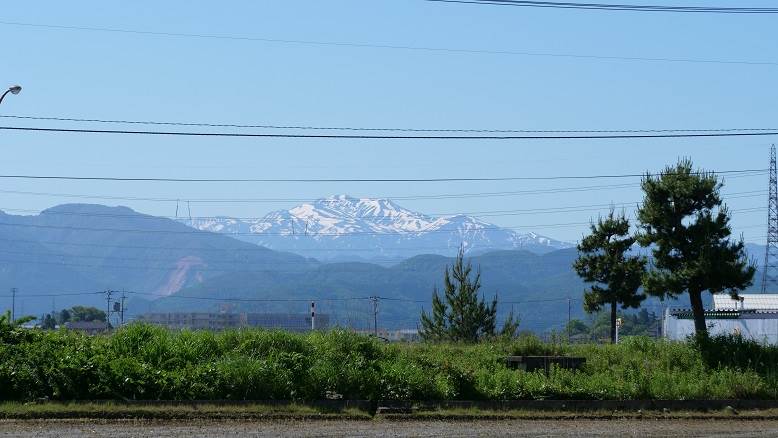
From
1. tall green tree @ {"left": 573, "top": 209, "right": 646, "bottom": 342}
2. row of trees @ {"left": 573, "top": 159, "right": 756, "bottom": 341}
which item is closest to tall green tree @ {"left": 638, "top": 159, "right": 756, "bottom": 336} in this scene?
row of trees @ {"left": 573, "top": 159, "right": 756, "bottom": 341}

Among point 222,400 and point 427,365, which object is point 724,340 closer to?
point 427,365

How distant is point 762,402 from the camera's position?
30.6 metres

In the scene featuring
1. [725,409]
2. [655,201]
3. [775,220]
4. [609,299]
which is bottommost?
[725,409]

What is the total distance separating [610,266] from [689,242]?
38.7 feet

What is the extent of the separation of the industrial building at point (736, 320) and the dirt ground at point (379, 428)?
41.1ft

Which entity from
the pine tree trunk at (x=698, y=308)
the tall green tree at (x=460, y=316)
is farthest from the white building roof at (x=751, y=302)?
the pine tree trunk at (x=698, y=308)

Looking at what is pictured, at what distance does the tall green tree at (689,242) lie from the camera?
36531 millimetres

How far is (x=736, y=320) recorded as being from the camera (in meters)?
64.0

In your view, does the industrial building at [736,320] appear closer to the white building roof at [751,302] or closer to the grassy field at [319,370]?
the white building roof at [751,302]

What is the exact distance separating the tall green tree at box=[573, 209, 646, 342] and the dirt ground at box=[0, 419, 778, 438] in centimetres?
2184

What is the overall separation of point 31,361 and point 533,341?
1667 cm

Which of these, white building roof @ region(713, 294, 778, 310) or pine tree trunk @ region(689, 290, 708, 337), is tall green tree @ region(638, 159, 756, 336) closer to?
pine tree trunk @ region(689, 290, 708, 337)

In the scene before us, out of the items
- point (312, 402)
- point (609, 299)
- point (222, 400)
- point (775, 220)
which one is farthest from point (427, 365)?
point (775, 220)

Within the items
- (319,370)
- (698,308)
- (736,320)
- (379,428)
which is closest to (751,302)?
(736,320)
